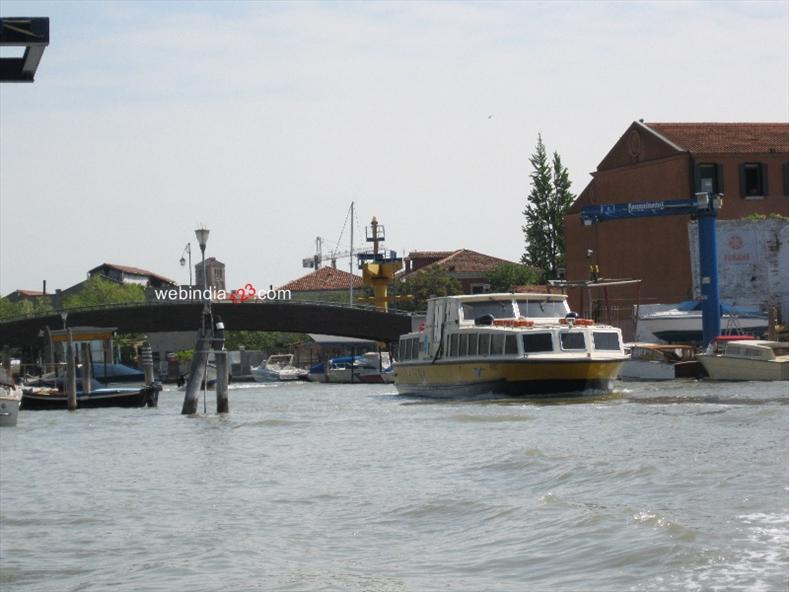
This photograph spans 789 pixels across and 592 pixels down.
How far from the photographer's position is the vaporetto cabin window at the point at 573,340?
37.4 m

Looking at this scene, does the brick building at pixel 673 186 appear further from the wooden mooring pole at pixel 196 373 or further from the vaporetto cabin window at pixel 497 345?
the wooden mooring pole at pixel 196 373

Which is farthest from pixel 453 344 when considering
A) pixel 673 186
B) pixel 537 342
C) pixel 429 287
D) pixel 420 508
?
pixel 429 287

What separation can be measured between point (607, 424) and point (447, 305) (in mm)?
15467

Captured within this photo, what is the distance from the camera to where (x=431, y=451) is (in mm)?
23359

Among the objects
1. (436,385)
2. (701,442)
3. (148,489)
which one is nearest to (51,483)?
(148,489)

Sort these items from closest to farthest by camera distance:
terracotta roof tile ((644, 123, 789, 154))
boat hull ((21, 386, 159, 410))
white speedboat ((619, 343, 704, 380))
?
boat hull ((21, 386, 159, 410)), white speedboat ((619, 343, 704, 380)), terracotta roof tile ((644, 123, 789, 154))

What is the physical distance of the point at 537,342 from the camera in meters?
37.1

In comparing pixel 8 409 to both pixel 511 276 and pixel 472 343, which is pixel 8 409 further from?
pixel 511 276

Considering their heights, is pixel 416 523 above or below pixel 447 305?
below

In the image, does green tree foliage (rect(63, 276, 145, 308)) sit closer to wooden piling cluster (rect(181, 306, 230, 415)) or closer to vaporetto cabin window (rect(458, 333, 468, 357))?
wooden piling cluster (rect(181, 306, 230, 415))

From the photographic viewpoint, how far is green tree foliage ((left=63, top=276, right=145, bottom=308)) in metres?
115

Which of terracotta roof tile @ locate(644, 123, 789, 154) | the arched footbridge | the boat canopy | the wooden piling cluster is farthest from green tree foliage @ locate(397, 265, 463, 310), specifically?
the wooden piling cluster

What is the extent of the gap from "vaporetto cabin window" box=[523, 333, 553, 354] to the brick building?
30731 millimetres

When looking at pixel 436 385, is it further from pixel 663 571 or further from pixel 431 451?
pixel 663 571
